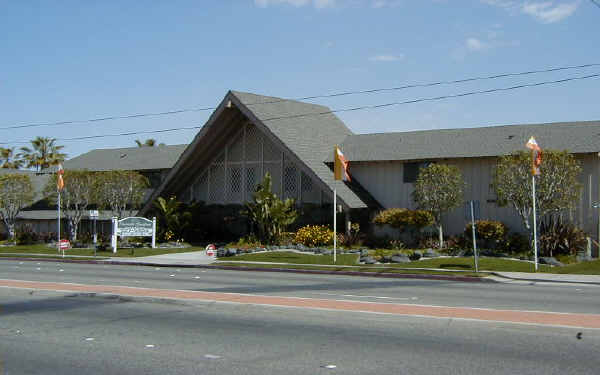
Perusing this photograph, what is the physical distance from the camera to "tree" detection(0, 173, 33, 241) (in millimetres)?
43250

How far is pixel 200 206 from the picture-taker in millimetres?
39500

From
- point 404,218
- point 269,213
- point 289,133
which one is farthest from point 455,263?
point 289,133

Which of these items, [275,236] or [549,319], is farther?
[275,236]

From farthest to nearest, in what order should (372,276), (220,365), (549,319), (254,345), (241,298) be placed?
(372,276)
(241,298)
(549,319)
(254,345)
(220,365)

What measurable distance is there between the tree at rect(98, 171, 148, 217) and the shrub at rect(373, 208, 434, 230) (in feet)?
50.7

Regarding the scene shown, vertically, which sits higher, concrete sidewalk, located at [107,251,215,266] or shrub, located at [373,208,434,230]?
shrub, located at [373,208,434,230]

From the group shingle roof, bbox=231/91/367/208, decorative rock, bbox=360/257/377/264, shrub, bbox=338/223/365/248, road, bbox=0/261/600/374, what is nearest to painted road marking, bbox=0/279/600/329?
road, bbox=0/261/600/374

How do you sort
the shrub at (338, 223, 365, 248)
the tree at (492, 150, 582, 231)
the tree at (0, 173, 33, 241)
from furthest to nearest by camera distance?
1. the tree at (0, 173, 33, 241)
2. the shrub at (338, 223, 365, 248)
3. the tree at (492, 150, 582, 231)

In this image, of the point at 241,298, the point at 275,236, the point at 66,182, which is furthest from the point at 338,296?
the point at 66,182

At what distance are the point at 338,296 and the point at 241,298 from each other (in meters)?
2.68

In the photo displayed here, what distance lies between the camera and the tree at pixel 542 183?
27.6 metres

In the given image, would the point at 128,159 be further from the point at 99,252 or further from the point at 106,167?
the point at 99,252

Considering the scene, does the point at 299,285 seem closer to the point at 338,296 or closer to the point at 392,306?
→ the point at 338,296

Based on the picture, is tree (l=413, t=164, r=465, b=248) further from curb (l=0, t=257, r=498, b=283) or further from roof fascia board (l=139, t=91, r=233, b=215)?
roof fascia board (l=139, t=91, r=233, b=215)
